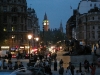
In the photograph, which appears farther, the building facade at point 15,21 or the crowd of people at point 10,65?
the building facade at point 15,21

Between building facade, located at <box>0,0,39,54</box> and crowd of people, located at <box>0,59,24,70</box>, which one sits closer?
crowd of people, located at <box>0,59,24,70</box>

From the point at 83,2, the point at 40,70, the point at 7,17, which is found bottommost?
the point at 40,70

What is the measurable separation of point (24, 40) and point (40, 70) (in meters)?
76.6

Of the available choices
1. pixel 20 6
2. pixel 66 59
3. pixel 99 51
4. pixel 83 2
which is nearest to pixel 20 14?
pixel 20 6

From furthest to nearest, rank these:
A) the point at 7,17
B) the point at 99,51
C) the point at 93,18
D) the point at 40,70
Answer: the point at 93,18 → the point at 7,17 → the point at 99,51 → the point at 40,70

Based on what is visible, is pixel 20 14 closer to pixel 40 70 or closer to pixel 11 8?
pixel 11 8

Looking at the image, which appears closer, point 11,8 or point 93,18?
point 11,8

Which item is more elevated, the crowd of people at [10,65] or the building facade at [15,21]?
the building facade at [15,21]

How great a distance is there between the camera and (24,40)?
100625mm

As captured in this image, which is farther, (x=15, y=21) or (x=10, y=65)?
(x=15, y=21)

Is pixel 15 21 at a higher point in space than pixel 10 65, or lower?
higher

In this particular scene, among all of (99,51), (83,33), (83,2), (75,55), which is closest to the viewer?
(75,55)

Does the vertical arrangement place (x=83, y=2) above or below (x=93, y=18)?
above

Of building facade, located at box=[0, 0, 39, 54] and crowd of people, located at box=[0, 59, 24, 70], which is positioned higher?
building facade, located at box=[0, 0, 39, 54]
